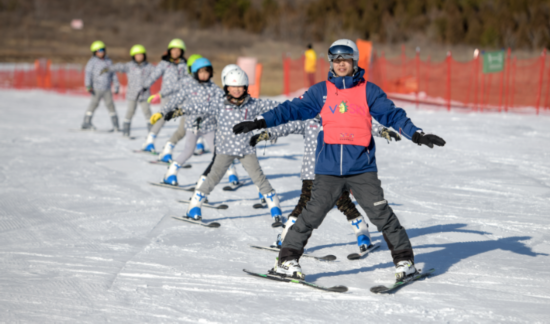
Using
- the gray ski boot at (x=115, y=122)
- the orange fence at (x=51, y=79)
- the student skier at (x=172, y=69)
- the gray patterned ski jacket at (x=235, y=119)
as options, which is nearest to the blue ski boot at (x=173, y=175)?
the gray patterned ski jacket at (x=235, y=119)

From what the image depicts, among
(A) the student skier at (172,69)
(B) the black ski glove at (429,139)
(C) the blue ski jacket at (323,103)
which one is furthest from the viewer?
(A) the student skier at (172,69)

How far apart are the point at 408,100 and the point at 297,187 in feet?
38.2

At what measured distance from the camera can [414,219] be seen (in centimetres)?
655

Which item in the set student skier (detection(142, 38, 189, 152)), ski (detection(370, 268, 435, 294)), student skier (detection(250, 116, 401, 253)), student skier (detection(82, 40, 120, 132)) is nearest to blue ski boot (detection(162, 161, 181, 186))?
student skier (detection(142, 38, 189, 152))

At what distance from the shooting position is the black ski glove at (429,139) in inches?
149

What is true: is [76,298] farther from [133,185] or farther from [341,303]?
[133,185]

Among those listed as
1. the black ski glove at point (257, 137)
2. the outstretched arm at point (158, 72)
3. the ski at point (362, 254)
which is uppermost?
the outstretched arm at point (158, 72)

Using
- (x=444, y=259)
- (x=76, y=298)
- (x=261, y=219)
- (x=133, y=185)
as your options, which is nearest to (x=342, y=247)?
(x=444, y=259)

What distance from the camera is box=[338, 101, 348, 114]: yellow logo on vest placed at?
4.21 meters

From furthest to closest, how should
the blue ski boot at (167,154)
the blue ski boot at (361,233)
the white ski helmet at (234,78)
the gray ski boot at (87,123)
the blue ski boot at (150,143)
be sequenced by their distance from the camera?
the gray ski boot at (87,123), the blue ski boot at (150,143), the blue ski boot at (167,154), the white ski helmet at (234,78), the blue ski boot at (361,233)

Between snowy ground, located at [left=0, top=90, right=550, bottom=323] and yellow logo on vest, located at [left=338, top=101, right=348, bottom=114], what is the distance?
1.25 meters

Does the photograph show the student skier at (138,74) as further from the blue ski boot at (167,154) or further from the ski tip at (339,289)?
the ski tip at (339,289)

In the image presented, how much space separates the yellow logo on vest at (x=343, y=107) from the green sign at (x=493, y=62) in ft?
46.1

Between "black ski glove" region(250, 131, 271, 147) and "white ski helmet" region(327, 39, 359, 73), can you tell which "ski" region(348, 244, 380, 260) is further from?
"white ski helmet" region(327, 39, 359, 73)
